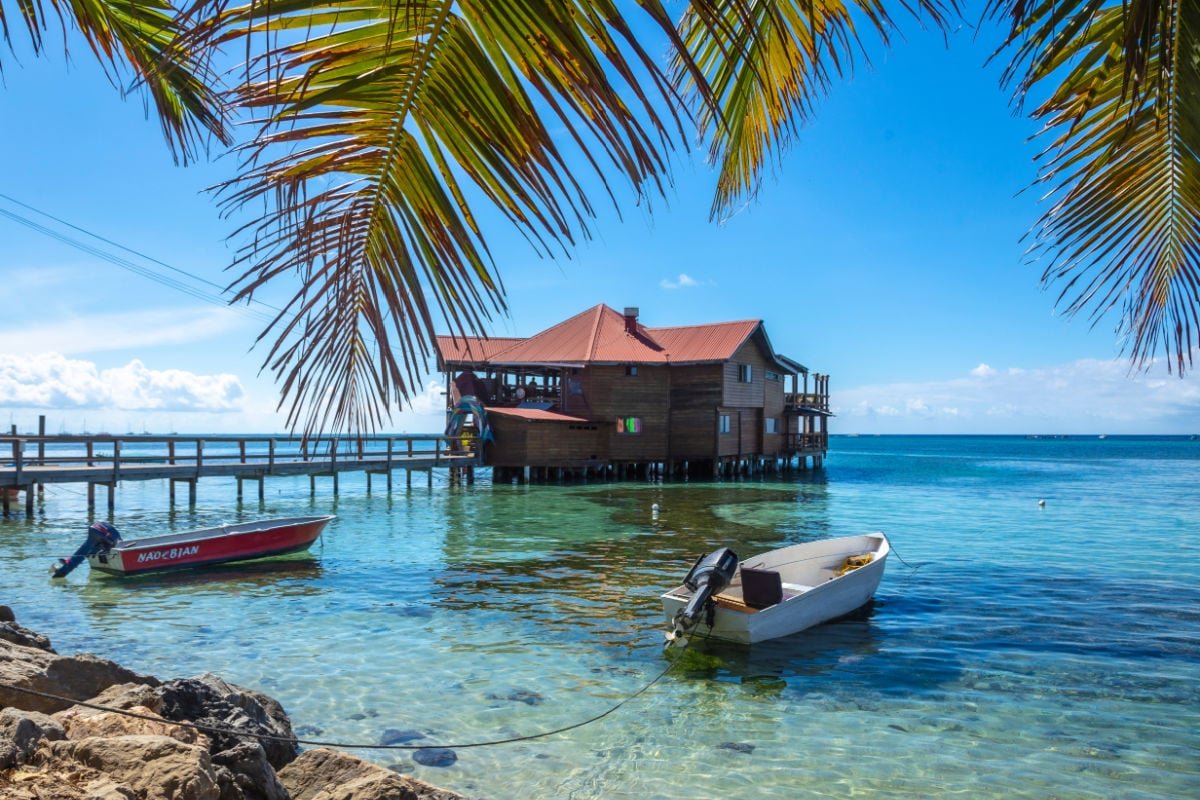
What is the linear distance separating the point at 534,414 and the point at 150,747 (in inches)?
1307

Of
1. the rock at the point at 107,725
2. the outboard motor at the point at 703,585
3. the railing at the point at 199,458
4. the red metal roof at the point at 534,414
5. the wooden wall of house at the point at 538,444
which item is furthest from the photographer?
the wooden wall of house at the point at 538,444

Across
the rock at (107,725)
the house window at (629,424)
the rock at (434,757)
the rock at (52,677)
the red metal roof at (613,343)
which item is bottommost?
the rock at (434,757)

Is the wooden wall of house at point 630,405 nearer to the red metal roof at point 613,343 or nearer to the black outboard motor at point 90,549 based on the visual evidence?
the red metal roof at point 613,343

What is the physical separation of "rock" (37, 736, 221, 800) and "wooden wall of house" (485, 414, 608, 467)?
3243 centimetres

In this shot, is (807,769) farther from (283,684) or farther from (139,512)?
(139,512)

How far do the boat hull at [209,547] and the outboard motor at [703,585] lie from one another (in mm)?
9526

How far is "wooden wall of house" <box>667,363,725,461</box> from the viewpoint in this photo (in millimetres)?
40188

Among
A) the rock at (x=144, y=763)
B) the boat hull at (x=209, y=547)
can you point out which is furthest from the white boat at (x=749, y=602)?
the boat hull at (x=209, y=547)

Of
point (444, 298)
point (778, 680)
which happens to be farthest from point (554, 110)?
point (778, 680)

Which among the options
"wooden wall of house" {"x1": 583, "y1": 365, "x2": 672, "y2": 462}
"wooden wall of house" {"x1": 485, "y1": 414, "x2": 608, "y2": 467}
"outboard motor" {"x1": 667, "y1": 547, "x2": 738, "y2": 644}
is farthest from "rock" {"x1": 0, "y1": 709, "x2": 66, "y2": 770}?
"wooden wall of house" {"x1": 583, "y1": 365, "x2": 672, "y2": 462}

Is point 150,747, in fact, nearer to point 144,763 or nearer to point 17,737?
point 144,763

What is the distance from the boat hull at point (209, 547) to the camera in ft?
46.5

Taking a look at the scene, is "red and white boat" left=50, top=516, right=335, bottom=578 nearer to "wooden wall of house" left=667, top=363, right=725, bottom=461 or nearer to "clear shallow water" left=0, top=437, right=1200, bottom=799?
"clear shallow water" left=0, top=437, right=1200, bottom=799

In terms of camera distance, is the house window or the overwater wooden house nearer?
the overwater wooden house
